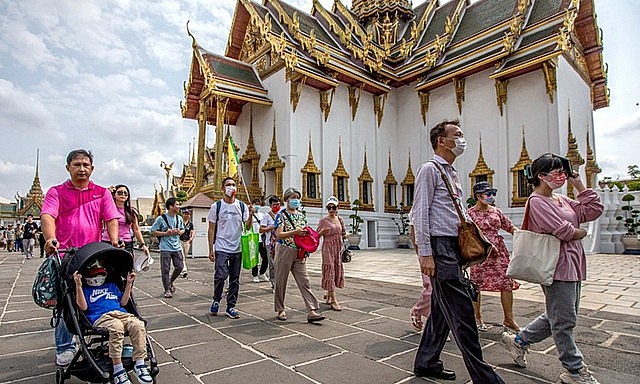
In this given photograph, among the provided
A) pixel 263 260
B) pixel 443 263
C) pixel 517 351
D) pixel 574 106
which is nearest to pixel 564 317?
pixel 517 351

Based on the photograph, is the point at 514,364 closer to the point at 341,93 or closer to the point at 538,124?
the point at 538,124

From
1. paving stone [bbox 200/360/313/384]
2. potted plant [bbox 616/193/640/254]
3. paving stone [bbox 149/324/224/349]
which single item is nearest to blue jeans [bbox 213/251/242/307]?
paving stone [bbox 149/324/224/349]

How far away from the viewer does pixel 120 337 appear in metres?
2.42

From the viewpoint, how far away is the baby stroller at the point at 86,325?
243cm

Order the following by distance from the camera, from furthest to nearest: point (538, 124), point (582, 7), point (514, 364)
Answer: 1. point (582, 7)
2. point (538, 124)
3. point (514, 364)

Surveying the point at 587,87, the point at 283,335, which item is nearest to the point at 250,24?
the point at 587,87

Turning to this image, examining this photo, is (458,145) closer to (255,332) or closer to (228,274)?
(255,332)

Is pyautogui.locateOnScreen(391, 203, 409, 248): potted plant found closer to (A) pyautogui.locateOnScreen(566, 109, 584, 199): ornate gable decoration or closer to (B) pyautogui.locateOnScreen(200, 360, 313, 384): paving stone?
(A) pyautogui.locateOnScreen(566, 109, 584, 199): ornate gable decoration

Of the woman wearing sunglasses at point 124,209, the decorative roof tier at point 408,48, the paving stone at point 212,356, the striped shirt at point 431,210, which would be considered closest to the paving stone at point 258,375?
the paving stone at point 212,356

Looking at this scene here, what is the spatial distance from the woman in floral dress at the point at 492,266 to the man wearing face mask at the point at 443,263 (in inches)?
56.2

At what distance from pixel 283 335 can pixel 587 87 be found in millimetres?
19844

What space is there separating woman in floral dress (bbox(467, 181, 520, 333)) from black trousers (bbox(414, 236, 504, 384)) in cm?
147

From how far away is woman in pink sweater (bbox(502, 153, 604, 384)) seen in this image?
2.57 metres

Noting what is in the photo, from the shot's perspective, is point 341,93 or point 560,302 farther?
point 341,93
